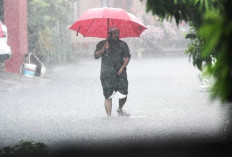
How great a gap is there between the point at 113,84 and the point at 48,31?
12.7 m

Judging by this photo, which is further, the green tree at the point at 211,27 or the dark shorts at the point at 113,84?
the dark shorts at the point at 113,84

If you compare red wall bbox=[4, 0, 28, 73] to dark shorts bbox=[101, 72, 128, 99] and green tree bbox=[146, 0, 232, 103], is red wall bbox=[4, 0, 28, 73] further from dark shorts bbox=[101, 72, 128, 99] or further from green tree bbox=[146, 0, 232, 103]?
green tree bbox=[146, 0, 232, 103]

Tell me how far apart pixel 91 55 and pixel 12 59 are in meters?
15.9

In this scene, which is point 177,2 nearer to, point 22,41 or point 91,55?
point 22,41

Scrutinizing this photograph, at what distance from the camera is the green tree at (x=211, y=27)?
2305mm

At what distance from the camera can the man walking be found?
32.4 ft

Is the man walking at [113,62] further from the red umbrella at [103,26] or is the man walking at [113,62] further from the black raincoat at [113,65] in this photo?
the red umbrella at [103,26]

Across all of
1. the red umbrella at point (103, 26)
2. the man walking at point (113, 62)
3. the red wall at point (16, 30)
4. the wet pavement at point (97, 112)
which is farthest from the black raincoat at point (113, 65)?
the red wall at point (16, 30)

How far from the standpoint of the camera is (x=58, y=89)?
16.3 metres

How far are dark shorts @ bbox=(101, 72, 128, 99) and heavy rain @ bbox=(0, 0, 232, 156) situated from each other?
0.04 metres

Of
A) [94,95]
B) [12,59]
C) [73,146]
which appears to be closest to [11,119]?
[73,146]

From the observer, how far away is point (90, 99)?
14.1 metres

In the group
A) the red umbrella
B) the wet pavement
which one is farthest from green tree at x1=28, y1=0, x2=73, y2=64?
the red umbrella

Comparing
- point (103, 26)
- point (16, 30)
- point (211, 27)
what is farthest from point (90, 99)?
point (211, 27)
